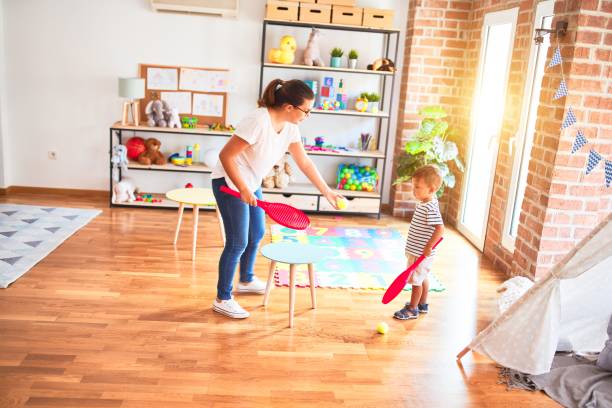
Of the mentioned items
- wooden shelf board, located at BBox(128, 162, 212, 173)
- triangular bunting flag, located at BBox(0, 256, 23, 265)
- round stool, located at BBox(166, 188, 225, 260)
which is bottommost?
triangular bunting flag, located at BBox(0, 256, 23, 265)

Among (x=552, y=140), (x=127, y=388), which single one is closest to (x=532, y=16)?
(x=552, y=140)

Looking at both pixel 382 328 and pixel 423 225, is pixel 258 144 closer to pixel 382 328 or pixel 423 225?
pixel 423 225

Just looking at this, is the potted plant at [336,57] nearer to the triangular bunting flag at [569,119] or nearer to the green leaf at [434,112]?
the green leaf at [434,112]

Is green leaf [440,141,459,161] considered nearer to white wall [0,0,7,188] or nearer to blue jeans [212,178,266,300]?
blue jeans [212,178,266,300]

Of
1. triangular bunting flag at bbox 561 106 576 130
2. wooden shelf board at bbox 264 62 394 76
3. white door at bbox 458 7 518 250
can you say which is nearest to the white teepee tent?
triangular bunting flag at bbox 561 106 576 130

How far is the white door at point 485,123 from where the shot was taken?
477cm

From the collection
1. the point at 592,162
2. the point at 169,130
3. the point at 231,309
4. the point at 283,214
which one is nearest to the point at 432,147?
the point at 592,162

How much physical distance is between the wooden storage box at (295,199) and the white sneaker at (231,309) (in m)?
2.20

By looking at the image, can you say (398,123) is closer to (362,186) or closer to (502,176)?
(362,186)

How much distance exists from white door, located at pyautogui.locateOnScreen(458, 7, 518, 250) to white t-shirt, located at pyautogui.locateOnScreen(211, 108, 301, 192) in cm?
225

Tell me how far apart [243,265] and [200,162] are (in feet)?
7.53

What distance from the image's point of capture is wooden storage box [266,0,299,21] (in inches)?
202

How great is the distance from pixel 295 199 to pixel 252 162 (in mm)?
2444

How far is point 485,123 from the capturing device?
200 inches
